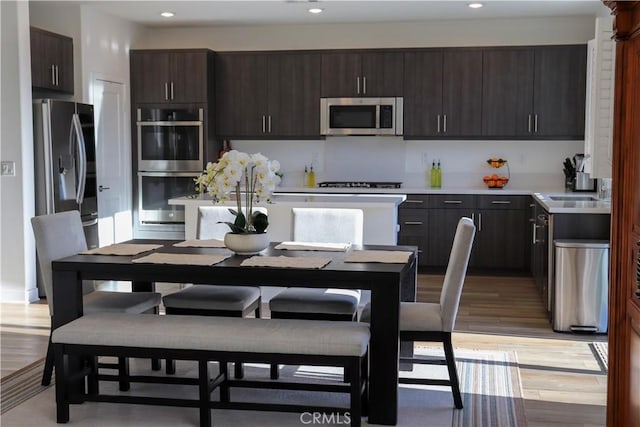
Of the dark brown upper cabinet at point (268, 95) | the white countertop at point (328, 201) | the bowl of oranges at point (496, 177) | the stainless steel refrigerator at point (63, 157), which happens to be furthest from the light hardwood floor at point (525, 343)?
the dark brown upper cabinet at point (268, 95)

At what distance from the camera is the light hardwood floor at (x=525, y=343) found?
12.1 ft

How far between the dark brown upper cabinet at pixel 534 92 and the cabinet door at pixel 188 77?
2.70 m

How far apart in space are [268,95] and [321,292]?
3.99m

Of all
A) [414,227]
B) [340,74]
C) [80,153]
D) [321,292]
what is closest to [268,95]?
Result: [340,74]

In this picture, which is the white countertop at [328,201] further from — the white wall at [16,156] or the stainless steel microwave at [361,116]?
the stainless steel microwave at [361,116]

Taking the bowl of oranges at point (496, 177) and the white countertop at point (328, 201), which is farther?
the bowl of oranges at point (496, 177)

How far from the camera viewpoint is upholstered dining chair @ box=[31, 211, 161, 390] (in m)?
3.77

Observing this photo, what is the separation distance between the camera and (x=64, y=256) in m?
3.89

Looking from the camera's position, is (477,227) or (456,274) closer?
(456,274)

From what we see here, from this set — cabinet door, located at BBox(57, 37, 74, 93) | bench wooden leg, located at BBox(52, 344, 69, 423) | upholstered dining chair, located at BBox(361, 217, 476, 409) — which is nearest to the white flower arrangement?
upholstered dining chair, located at BBox(361, 217, 476, 409)

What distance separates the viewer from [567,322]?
504cm

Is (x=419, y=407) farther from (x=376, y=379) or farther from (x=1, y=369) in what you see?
(x=1, y=369)

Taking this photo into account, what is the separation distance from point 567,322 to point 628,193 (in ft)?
8.51

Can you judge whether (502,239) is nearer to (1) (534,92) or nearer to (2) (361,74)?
(1) (534,92)
